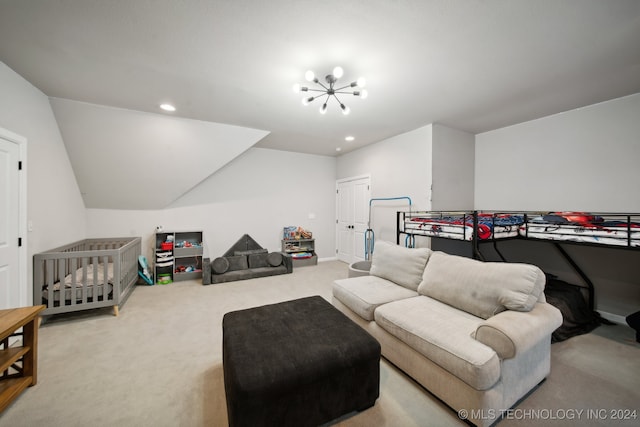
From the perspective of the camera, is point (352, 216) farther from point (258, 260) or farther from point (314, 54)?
point (314, 54)

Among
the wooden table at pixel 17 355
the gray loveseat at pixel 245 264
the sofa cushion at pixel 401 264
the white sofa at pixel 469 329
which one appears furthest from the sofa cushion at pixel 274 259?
the wooden table at pixel 17 355

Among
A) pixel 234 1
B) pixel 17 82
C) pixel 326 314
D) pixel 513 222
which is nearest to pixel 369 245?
pixel 513 222

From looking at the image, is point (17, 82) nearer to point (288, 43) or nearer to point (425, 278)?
point (288, 43)

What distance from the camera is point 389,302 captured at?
2207 mm

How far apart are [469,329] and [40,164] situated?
4513 millimetres

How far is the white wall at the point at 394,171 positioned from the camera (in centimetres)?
379

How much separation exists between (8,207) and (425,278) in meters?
3.95

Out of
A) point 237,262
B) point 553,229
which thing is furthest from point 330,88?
point 237,262

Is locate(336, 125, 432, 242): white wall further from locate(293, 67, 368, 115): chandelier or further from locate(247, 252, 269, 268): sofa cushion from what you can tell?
locate(247, 252, 269, 268): sofa cushion

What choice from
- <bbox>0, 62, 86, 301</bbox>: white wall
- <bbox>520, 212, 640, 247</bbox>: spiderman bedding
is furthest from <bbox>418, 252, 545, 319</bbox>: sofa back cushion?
<bbox>0, 62, 86, 301</bbox>: white wall

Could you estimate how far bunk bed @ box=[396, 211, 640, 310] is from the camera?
2.08 meters

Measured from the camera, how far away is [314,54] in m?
2.04

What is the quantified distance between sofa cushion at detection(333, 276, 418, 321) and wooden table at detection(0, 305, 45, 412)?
2.42 meters

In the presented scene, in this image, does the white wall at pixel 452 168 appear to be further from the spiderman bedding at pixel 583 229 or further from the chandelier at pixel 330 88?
the chandelier at pixel 330 88
